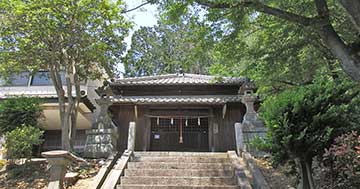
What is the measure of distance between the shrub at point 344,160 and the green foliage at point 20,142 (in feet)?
25.5

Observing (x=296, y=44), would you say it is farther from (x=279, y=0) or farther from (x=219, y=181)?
(x=219, y=181)

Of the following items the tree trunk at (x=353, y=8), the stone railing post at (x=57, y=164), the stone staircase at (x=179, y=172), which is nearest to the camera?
the tree trunk at (x=353, y=8)

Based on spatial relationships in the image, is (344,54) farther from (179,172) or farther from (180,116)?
(180,116)

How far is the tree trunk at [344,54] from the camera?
5.15 metres

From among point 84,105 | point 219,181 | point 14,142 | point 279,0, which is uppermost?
point 279,0

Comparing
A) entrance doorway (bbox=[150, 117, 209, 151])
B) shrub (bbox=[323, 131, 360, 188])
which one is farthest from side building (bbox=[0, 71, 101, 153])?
shrub (bbox=[323, 131, 360, 188])

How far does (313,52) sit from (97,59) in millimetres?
6885

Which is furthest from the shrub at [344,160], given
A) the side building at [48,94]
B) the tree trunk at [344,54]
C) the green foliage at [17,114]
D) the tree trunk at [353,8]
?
the side building at [48,94]

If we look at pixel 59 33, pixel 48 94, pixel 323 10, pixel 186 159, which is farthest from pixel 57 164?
pixel 48 94

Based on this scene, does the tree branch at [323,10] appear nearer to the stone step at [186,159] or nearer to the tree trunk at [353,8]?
the tree trunk at [353,8]

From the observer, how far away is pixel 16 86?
16.1m

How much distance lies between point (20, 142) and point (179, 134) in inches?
270

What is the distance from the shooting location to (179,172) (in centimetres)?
839

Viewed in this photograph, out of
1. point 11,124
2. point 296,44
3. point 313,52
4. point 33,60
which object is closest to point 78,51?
point 33,60
